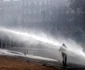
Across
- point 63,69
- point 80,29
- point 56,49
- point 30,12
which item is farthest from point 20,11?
point 63,69

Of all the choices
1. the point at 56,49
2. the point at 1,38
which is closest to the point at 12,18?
the point at 1,38

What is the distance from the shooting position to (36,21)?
9069 centimetres

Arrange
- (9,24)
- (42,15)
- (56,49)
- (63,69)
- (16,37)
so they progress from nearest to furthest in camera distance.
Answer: (63,69), (56,49), (16,37), (9,24), (42,15)

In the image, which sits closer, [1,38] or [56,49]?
[56,49]

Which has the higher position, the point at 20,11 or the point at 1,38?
the point at 20,11

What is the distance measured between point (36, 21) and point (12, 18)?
Answer: 1053 cm

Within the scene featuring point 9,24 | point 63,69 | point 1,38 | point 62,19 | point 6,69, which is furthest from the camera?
point 9,24

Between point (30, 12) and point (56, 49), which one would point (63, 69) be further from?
point (30, 12)

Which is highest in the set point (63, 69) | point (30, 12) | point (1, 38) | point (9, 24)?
point (30, 12)

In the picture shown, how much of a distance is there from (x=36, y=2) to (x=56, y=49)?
60830 millimetres

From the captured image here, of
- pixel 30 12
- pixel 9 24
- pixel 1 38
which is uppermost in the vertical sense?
pixel 30 12

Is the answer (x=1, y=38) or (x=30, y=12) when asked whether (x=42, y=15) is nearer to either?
(x=30, y=12)

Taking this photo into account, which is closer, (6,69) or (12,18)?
(6,69)

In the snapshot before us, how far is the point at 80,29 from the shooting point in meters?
57.3
